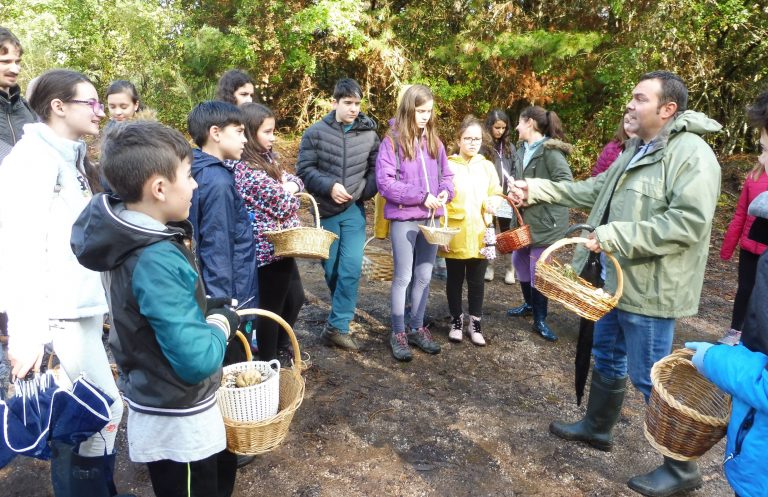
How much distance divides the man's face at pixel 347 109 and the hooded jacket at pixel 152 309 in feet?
8.71

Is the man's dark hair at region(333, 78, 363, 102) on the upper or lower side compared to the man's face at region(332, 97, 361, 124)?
upper

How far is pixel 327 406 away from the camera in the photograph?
3832 millimetres

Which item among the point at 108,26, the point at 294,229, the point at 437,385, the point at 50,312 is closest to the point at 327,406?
the point at 437,385

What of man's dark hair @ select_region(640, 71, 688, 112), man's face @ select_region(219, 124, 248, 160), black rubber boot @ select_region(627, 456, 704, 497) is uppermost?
man's dark hair @ select_region(640, 71, 688, 112)

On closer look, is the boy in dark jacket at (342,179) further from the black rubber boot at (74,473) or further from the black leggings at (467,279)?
the black rubber boot at (74,473)

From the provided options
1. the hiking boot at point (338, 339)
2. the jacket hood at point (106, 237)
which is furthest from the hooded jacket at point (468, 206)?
the jacket hood at point (106, 237)

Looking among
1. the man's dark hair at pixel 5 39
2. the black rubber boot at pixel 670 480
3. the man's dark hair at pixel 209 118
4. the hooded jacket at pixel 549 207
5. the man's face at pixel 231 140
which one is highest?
the man's dark hair at pixel 5 39

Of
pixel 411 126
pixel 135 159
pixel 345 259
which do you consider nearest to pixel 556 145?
pixel 411 126

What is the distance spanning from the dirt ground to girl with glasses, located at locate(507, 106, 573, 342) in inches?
12.5

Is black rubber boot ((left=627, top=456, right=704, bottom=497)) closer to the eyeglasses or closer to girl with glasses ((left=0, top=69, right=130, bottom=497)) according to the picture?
girl with glasses ((left=0, top=69, right=130, bottom=497))

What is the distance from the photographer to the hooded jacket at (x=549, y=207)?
4938 millimetres

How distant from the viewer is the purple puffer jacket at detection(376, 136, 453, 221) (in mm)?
4262

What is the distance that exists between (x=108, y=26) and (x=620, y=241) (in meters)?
16.4

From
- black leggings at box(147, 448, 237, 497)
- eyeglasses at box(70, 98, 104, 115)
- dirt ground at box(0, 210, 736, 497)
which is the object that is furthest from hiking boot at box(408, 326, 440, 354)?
eyeglasses at box(70, 98, 104, 115)
